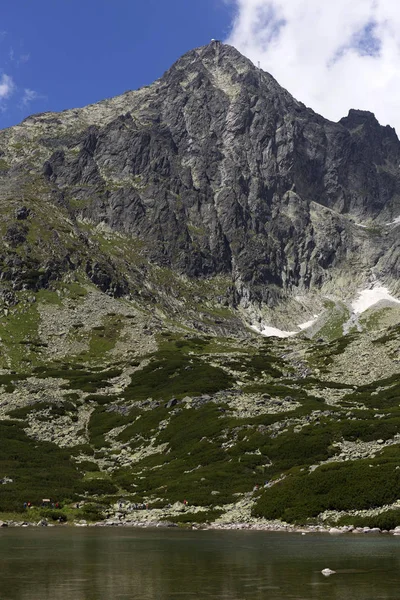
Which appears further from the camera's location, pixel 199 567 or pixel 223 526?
pixel 223 526

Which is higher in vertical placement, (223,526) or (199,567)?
(223,526)

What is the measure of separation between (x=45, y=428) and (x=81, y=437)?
23.2 ft

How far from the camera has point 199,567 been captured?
27.4m

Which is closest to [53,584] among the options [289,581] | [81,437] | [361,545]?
[289,581]

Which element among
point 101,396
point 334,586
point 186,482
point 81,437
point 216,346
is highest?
point 216,346

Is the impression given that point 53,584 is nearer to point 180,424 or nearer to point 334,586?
point 334,586

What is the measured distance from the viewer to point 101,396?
119625mm

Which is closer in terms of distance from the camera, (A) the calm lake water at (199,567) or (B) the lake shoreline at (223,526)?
(A) the calm lake water at (199,567)

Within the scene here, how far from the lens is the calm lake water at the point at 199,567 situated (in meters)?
21.2

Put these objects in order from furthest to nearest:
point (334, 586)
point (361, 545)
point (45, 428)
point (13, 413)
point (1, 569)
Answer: point (13, 413) → point (45, 428) → point (361, 545) → point (1, 569) → point (334, 586)

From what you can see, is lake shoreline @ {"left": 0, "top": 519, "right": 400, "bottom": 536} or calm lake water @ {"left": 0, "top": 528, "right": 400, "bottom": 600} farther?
lake shoreline @ {"left": 0, "top": 519, "right": 400, "bottom": 536}

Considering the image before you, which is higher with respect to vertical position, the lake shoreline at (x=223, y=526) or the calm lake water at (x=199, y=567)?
the lake shoreline at (x=223, y=526)

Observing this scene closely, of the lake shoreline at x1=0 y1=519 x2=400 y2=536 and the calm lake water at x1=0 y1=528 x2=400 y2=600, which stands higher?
the lake shoreline at x1=0 y1=519 x2=400 y2=536

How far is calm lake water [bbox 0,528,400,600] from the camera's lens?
21250 millimetres
